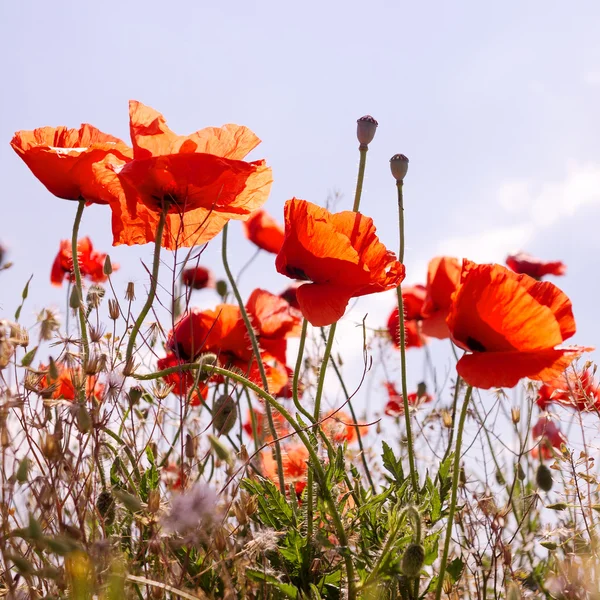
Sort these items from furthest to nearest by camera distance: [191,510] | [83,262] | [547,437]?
[83,262], [547,437], [191,510]

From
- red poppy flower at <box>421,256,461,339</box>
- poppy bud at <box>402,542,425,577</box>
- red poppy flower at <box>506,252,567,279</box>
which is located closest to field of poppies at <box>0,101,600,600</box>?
poppy bud at <box>402,542,425,577</box>

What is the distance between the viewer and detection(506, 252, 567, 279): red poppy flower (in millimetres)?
3236

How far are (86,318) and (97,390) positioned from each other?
45 cm

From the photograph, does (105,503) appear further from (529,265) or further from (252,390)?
(529,265)

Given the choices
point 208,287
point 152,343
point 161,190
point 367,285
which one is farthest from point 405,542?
point 208,287

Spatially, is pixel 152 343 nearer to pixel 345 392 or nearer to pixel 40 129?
pixel 40 129

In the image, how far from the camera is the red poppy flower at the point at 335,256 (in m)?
1.43

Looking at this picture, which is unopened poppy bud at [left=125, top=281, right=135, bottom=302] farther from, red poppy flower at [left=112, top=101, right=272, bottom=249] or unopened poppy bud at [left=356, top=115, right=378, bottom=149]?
unopened poppy bud at [left=356, top=115, right=378, bottom=149]

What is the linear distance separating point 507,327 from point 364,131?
509 mm

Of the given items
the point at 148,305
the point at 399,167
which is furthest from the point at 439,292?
the point at 148,305

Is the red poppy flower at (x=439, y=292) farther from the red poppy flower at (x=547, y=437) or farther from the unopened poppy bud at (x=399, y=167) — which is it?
the unopened poppy bud at (x=399, y=167)

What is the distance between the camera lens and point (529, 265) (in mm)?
3238

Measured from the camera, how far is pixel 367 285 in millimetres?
1444

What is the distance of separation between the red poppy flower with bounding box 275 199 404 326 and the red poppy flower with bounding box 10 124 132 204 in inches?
13.5
